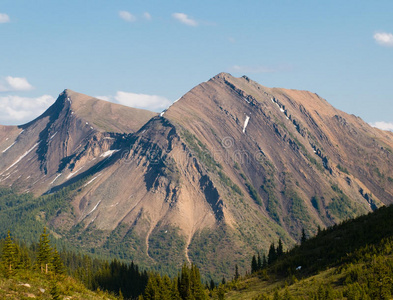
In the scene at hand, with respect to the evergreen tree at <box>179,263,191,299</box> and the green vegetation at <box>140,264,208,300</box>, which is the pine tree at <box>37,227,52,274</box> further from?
the evergreen tree at <box>179,263,191,299</box>

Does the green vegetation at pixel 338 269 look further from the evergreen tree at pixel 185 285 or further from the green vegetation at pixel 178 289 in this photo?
the evergreen tree at pixel 185 285

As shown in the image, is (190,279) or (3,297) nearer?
(3,297)

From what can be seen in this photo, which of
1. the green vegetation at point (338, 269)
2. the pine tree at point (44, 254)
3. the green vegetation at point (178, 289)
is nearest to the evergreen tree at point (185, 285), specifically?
the green vegetation at point (178, 289)

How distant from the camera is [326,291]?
307 ft

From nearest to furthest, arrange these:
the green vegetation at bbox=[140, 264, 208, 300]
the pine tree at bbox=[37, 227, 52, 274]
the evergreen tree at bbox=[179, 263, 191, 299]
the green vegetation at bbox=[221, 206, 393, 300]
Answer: the green vegetation at bbox=[221, 206, 393, 300]
the pine tree at bbox=[37, 227, 52, 274]
the green vegetation at bbox=[140, 264, 208, 300]
the evergreen tree at bbox=[179, 263, 191, 299]

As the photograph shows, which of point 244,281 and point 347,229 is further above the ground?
point 347,229

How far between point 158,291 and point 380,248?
4838cm

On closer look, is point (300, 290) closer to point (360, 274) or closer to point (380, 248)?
point (360, 274)

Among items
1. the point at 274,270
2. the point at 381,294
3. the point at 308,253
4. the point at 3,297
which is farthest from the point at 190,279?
the point at 3,297

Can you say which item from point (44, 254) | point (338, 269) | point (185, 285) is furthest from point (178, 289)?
point (338, 269)

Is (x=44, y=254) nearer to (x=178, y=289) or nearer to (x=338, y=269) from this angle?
(x=178, y=289)

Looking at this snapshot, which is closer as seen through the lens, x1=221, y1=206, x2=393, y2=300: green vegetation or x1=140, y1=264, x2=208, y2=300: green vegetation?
x1=221, y1=206, x2=393, y2=300: green vegetation

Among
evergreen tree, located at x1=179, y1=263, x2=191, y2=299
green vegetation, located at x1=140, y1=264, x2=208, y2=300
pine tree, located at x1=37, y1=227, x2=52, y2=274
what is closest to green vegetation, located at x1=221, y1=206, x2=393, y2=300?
green vegetation, located at x1=140, y1=264, x2=208, y2=300

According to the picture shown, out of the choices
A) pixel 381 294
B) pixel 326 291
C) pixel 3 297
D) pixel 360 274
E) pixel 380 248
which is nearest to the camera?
pixel 3 297
